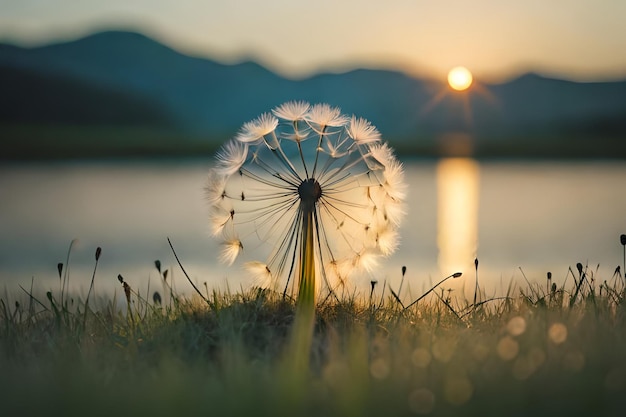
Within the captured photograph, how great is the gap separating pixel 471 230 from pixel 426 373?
26753 millimetres

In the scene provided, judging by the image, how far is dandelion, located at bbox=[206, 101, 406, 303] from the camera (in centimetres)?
497

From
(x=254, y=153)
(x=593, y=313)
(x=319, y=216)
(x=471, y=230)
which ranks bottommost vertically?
(x=593, y=313)

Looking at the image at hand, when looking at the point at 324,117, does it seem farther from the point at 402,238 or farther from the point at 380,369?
the point at 402,238

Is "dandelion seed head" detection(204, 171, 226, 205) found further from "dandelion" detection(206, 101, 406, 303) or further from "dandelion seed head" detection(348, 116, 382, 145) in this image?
"dandelion seed head" detection(348, 116, 382, 145)

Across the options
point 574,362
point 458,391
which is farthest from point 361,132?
point 458,391

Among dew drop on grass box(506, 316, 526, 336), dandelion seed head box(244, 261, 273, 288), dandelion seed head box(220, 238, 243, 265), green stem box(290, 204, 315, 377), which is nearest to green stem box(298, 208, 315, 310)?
green stem box(290, 204, 315, 377)

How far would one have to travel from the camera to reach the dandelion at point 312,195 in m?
4.97

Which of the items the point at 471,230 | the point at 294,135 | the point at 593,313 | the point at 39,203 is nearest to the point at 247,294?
the point at 294,135

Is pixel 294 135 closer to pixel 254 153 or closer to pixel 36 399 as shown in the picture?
pixel 254 153

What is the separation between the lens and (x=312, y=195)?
4.83 meters

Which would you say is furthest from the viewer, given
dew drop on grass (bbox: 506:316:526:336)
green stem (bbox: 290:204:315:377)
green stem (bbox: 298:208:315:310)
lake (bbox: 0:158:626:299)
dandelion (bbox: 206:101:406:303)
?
lake (bbox: 0:158:626:299)

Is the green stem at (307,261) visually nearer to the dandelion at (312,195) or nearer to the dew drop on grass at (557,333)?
the dandelion at (312,195)

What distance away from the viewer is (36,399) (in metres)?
3.30

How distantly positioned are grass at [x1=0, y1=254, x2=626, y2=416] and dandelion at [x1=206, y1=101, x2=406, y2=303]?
0.32 metres
